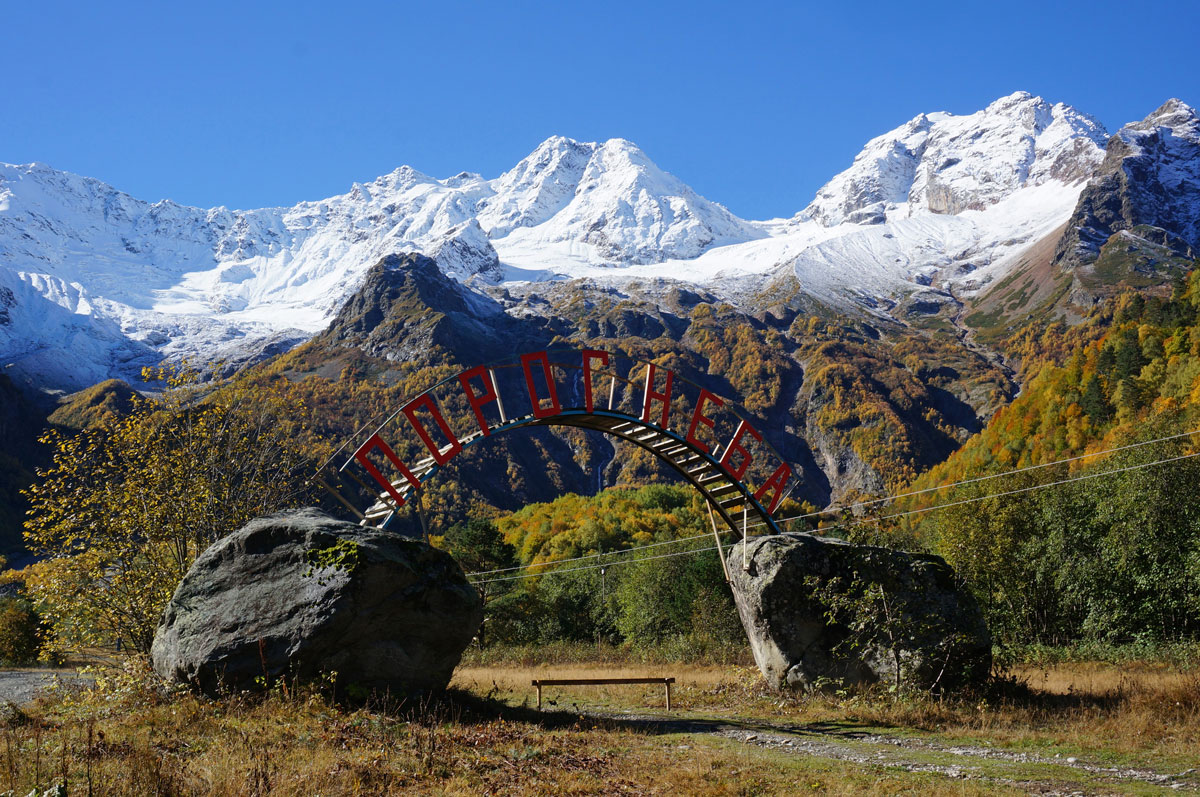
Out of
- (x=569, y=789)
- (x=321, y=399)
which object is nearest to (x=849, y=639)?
(x=569, y=789)

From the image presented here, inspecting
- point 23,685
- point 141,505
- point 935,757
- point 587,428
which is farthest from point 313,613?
point 23,685

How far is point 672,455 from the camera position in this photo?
69.5ft

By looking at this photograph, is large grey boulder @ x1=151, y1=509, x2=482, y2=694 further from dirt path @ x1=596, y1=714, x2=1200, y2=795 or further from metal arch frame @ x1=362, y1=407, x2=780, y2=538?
dirt path @ x1=596, y1=714, x2=1200, y2=795

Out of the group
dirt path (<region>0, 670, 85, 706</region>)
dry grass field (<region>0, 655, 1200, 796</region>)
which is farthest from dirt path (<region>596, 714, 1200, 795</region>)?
dirt path (<region>0, 670, 85, 706</region>)

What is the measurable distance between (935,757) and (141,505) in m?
16.3

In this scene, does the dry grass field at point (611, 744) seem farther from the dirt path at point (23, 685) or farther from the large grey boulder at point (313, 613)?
the dirt path at point (23, 685)

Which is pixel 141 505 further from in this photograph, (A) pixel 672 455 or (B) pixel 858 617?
(B) pixel 858 617

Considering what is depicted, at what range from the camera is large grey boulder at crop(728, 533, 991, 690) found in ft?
54.9

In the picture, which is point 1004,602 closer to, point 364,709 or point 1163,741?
point 1163,741

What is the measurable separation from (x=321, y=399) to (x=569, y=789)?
173 m

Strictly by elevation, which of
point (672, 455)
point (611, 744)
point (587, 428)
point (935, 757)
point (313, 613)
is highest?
point (587, 428)

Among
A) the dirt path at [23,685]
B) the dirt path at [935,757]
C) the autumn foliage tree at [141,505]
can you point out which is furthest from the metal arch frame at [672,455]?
the dirt path at [23,685]

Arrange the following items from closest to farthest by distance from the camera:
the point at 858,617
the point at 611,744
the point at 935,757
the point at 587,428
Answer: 1. the point at 935,757
2. the point at 611,744
3. the point at 858,617
4. the point at 587,428

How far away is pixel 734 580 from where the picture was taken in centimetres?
1991
